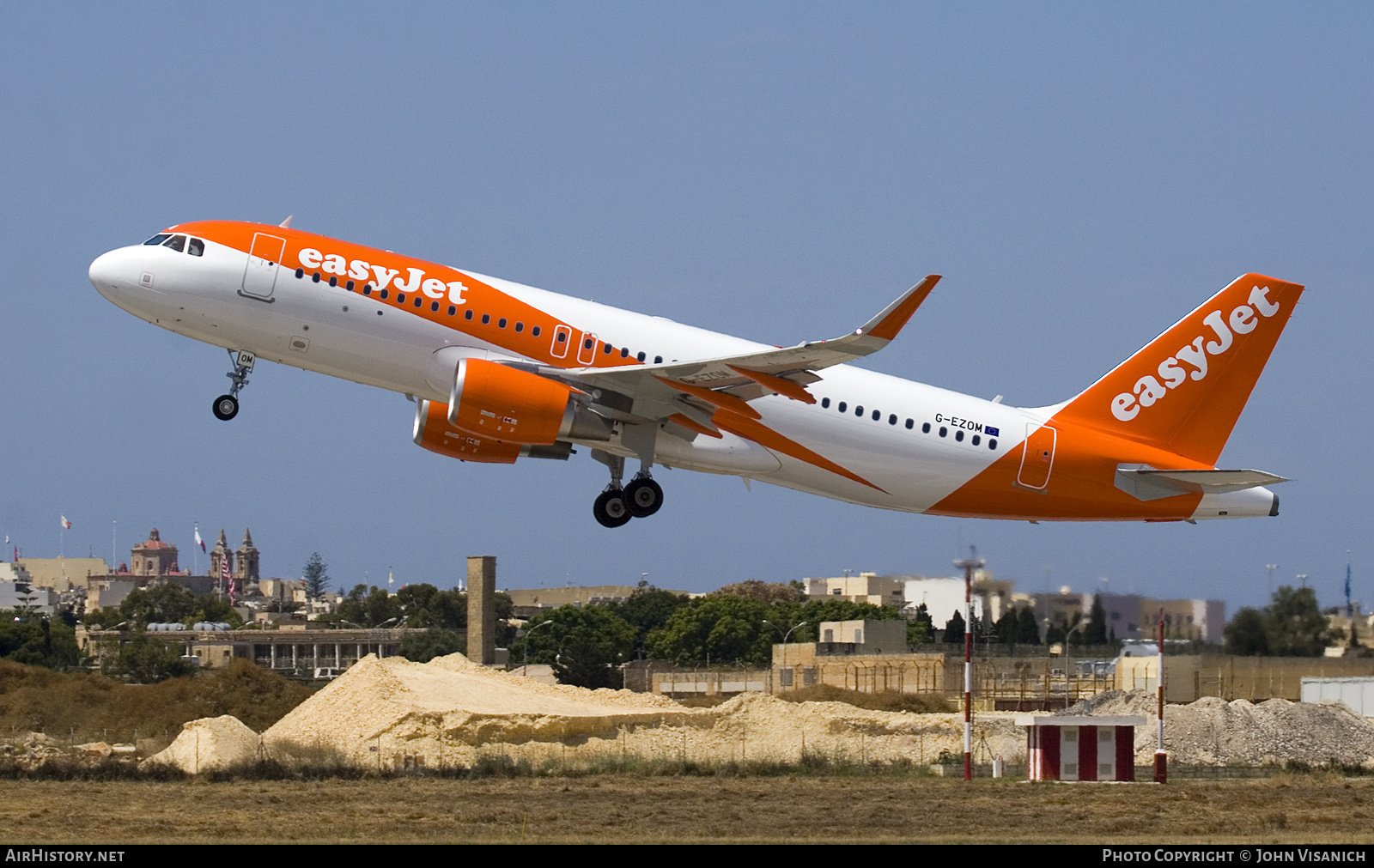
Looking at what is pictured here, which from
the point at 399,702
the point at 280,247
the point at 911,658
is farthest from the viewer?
the point at 911,658

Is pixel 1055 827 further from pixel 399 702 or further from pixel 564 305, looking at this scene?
pixel 399 702

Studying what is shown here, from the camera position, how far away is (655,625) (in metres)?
130

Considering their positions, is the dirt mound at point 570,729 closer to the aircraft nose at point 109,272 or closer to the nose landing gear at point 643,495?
the nose landing gear at point 643,495

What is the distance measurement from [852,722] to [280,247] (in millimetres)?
22705

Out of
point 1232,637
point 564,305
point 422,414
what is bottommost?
point 1232,637

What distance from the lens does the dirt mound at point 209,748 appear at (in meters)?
41.4

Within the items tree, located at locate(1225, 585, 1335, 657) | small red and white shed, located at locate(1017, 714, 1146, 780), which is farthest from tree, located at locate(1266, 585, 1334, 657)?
small red and white shed, located at locate(1017, 714, 1146, 780)

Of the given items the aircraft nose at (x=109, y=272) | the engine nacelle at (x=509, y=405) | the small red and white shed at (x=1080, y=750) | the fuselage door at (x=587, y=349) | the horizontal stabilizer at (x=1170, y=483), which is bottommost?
the small red and white shed at (x=1080, y=750)

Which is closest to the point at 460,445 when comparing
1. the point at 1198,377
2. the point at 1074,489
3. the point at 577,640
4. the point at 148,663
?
the point at 1074,489

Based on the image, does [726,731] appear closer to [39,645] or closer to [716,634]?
[39,645]

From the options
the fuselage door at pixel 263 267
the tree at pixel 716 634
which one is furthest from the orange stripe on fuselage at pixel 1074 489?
the tree at pixel 716 634

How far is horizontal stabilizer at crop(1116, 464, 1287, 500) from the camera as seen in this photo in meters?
36.8

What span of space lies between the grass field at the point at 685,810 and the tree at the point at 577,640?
132 feet

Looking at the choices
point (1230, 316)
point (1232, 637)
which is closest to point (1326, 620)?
point (1232, 637)
